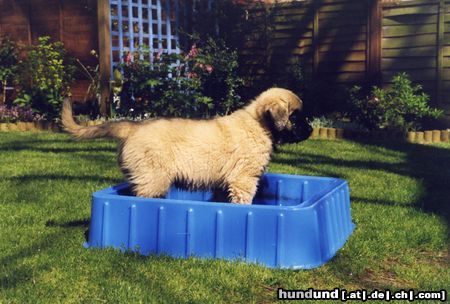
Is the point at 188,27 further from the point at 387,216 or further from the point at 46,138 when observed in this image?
the point at 387,216

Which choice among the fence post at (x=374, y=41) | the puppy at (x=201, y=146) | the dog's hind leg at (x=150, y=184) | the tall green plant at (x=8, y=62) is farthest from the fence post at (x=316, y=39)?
the dog's hind leg at (x=150, y=184)

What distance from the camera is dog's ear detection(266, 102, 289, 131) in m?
4.39

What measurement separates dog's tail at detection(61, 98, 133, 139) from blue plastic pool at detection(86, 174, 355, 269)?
0.51m

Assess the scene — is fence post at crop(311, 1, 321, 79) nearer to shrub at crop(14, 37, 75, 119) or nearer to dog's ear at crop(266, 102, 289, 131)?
shrub at crop(14, 37, 75, 119)

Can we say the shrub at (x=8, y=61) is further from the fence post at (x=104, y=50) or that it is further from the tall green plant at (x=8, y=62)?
the fence post at (x=104, y=50)

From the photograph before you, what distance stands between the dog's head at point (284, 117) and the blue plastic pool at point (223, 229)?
625mm

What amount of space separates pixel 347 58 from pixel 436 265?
8.28 meters

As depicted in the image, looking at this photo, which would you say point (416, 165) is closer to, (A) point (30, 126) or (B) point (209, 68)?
(B) point (209, 68)

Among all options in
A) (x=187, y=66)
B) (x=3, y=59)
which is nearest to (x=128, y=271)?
(x=187, y=66)

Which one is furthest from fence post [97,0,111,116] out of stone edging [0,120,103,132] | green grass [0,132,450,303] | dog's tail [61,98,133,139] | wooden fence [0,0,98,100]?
dog's tail [61,98,133,139]

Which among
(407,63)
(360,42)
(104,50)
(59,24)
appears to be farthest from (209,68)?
(59,24)

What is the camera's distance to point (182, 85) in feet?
36.0

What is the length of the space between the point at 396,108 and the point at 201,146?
6.66m

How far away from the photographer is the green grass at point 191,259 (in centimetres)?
328
